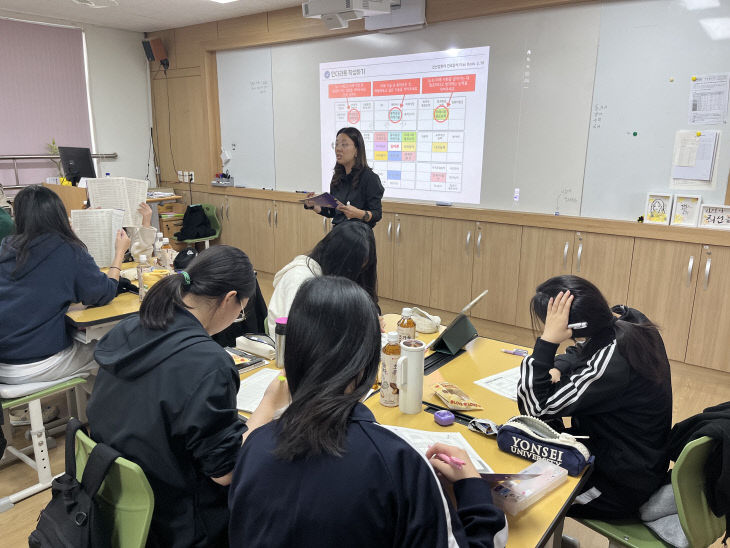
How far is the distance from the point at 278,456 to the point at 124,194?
322 centimetres

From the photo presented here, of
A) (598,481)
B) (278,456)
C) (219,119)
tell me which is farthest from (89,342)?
(219,119)

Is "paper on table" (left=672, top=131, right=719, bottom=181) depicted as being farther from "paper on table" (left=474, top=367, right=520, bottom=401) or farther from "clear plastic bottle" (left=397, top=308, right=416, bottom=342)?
"clear plastic bottle" (left=397, top=308, right=416, bottom=342)

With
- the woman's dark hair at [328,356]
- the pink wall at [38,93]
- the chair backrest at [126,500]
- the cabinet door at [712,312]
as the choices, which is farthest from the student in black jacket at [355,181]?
the pink wall at [38,93]

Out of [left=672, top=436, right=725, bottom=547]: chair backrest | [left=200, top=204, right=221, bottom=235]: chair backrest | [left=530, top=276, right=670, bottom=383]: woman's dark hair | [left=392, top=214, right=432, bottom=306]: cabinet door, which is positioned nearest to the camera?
[left=672, top=436, right=725, bottom=547]: chair backrest

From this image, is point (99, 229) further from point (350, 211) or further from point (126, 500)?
point (126, 500)

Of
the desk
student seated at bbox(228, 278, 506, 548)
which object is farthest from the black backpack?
the desk

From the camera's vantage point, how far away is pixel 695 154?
11.0ft

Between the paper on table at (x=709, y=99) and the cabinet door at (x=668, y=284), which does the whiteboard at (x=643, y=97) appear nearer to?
the paper on table at (x=709, y=99)

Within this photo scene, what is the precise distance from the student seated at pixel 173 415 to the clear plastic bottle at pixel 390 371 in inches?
18.8

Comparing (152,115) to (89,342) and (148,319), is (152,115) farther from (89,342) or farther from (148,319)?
(148,319)

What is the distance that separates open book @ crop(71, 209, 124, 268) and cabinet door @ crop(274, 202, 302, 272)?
2.49m

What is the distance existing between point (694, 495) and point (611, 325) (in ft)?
1.62

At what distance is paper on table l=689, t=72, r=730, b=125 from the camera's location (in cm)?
323

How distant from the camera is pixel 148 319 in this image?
53.4 inches
